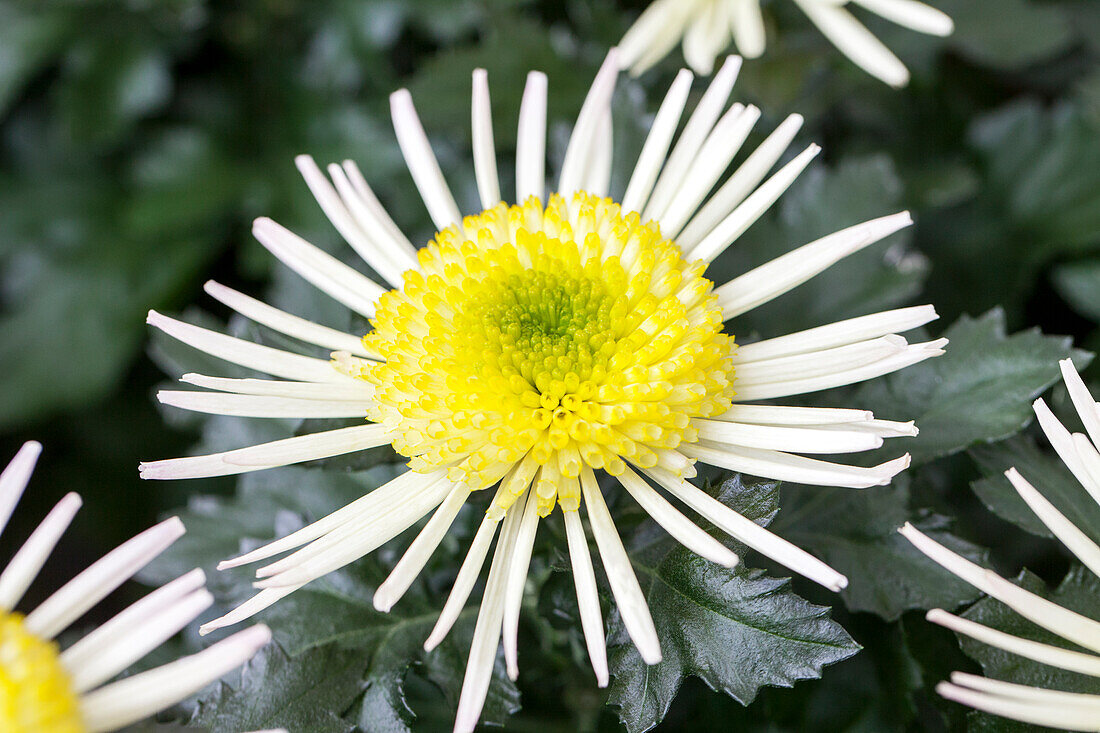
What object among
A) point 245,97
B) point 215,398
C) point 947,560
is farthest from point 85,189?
point 947,560

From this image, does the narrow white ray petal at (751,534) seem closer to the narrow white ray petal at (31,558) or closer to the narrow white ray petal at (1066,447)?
the narrow white ray petal at (1066,447)

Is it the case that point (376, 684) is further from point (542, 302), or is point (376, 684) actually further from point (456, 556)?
point (542, 302)

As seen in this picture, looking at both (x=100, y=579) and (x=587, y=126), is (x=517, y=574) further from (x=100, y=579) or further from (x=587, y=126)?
(x=587, y=126)

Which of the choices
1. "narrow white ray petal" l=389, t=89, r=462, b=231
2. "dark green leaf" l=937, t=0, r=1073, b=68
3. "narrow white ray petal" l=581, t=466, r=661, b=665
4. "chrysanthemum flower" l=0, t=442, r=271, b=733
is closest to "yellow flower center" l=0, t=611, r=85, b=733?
"chrysanthemum flower" l=0, t=442, r=271, b=733

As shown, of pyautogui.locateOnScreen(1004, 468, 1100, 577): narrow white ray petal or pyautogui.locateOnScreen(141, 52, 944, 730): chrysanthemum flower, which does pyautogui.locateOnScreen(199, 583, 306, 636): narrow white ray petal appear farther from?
pyautogui.locateOnScreen(1004, 468, 1100, 577): narrow white ray petal

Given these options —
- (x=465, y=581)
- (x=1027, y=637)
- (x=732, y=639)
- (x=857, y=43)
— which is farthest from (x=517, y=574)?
(x=857, y=43)

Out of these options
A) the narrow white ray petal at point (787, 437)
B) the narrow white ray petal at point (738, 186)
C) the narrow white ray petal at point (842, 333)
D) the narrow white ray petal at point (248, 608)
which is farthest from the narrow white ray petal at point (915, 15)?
the narrow white ray petal at point (248, 608)
